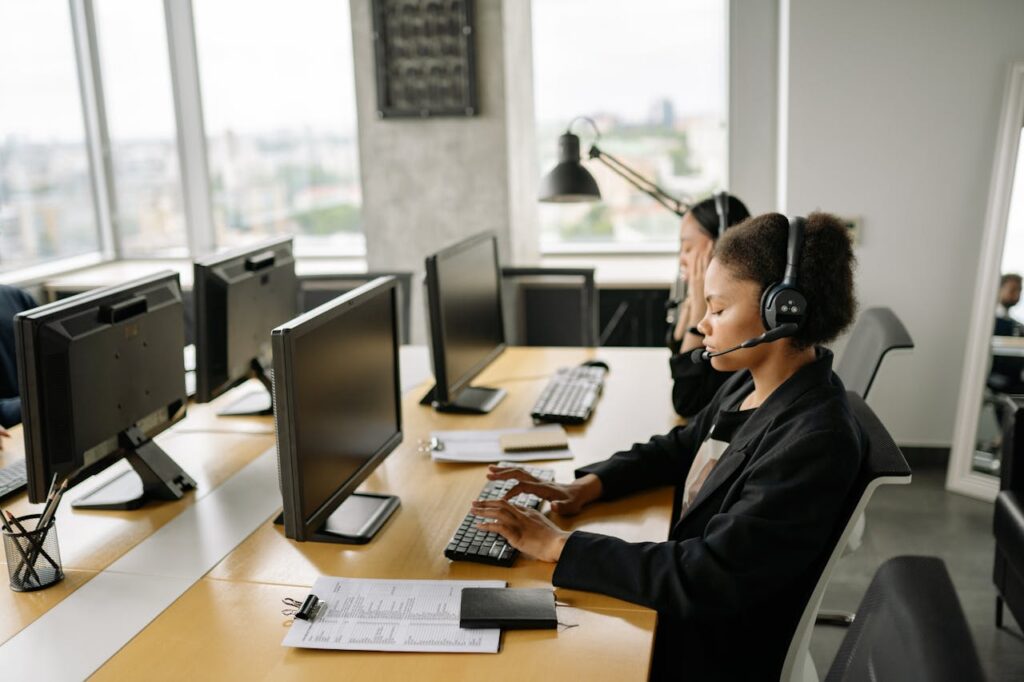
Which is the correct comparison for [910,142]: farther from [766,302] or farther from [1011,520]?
[766,302]

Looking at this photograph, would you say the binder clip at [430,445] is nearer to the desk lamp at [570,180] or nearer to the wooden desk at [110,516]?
the wooden desk at [110,516]

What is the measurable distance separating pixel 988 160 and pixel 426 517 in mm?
2922

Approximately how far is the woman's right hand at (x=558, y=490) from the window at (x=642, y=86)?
8.98 ft

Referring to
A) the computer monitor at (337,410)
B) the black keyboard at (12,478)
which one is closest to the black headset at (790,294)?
the computer monitor at (337,410)

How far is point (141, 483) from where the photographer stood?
6.96 feet

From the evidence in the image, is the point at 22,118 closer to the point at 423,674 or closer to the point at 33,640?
the point at 33,640

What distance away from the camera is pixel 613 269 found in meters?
4.54

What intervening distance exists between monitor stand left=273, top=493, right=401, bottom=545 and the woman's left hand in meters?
0.23

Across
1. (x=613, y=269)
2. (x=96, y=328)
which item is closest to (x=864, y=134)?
(x=613, y=269)

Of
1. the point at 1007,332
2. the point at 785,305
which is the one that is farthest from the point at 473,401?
the point at 1007,332

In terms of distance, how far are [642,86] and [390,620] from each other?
12.0 ft

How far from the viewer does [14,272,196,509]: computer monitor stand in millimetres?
1663

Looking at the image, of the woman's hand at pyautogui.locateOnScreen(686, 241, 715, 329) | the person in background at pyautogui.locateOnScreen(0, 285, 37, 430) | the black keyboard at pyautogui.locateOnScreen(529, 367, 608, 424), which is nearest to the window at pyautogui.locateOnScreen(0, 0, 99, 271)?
the person in background at pyautogui.locateOnScreen(0, 285, 37, 430)

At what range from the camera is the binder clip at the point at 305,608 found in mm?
1504
